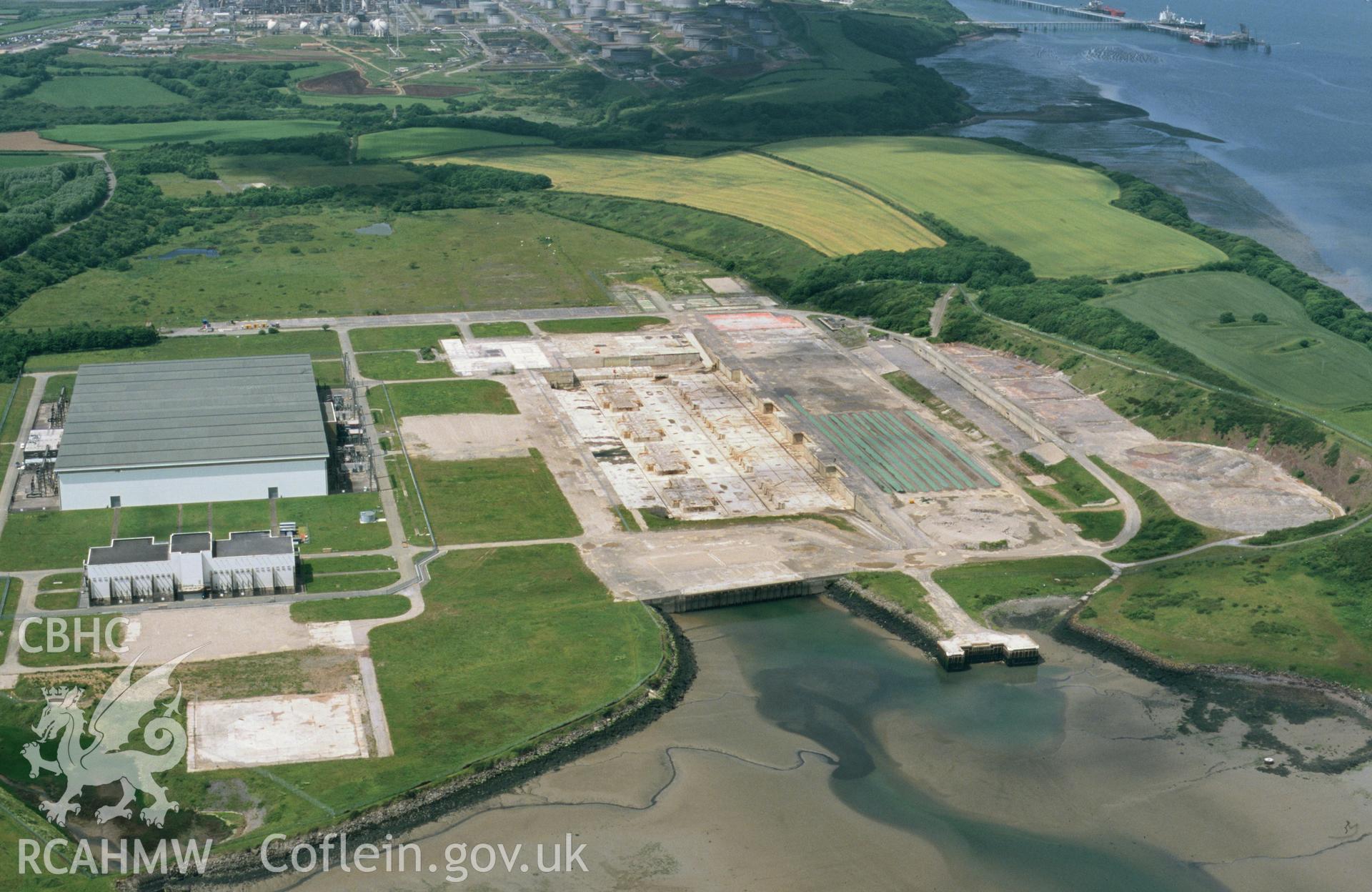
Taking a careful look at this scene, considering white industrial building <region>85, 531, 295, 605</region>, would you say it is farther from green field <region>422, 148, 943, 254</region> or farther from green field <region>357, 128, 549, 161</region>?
green field <region>357, 128, 549, 161</region>

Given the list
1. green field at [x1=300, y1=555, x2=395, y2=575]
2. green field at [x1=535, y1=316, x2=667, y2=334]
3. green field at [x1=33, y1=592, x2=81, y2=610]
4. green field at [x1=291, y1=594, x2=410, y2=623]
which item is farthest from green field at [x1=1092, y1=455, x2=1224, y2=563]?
green field at [x1=33, y1=592, x2=81, y2=610]

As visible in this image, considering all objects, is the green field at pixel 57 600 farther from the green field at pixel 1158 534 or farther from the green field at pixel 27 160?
the green field at pixel 27 160

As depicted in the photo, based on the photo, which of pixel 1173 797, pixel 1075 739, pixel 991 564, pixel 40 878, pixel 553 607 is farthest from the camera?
pixel 991 564

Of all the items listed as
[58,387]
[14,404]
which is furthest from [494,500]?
[14,404]

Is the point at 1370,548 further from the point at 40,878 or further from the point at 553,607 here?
the point at 40,878

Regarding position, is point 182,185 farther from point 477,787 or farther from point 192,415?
point 477,787

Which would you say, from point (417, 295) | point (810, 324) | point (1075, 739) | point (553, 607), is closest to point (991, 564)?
point (1075, 739)
